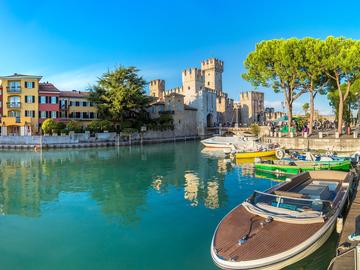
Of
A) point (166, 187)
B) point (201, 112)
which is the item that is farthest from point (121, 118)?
point (166, 187)

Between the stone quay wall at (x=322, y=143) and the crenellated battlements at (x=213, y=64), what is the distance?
5491cm

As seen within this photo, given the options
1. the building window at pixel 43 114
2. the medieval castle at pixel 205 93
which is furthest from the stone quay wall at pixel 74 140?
the medieval castle at pixel 205 93

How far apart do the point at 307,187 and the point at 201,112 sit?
6357 centimetres

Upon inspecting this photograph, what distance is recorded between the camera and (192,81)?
8088 cm

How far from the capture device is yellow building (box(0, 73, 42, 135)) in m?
52.8

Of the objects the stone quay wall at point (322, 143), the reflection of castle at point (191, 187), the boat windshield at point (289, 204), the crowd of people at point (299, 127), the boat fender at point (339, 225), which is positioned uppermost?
the crowd of people at point (299, 127)

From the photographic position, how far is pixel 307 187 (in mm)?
12836

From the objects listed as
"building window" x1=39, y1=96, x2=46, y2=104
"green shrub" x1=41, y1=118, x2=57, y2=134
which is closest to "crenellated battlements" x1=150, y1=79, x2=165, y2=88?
"building window" x1=39, y1=96, x2=46, y2=104

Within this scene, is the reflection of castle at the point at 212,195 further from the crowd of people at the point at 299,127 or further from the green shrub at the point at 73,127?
the green shrub at the point at 73,127

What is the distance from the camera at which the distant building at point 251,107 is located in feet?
296

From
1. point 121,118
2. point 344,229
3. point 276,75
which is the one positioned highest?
point 276,75

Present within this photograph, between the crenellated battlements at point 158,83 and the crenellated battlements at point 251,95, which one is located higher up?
the crenellated battlements at point 158,83

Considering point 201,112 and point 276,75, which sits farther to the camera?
point 201,112

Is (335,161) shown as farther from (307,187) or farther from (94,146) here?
(94,146)
